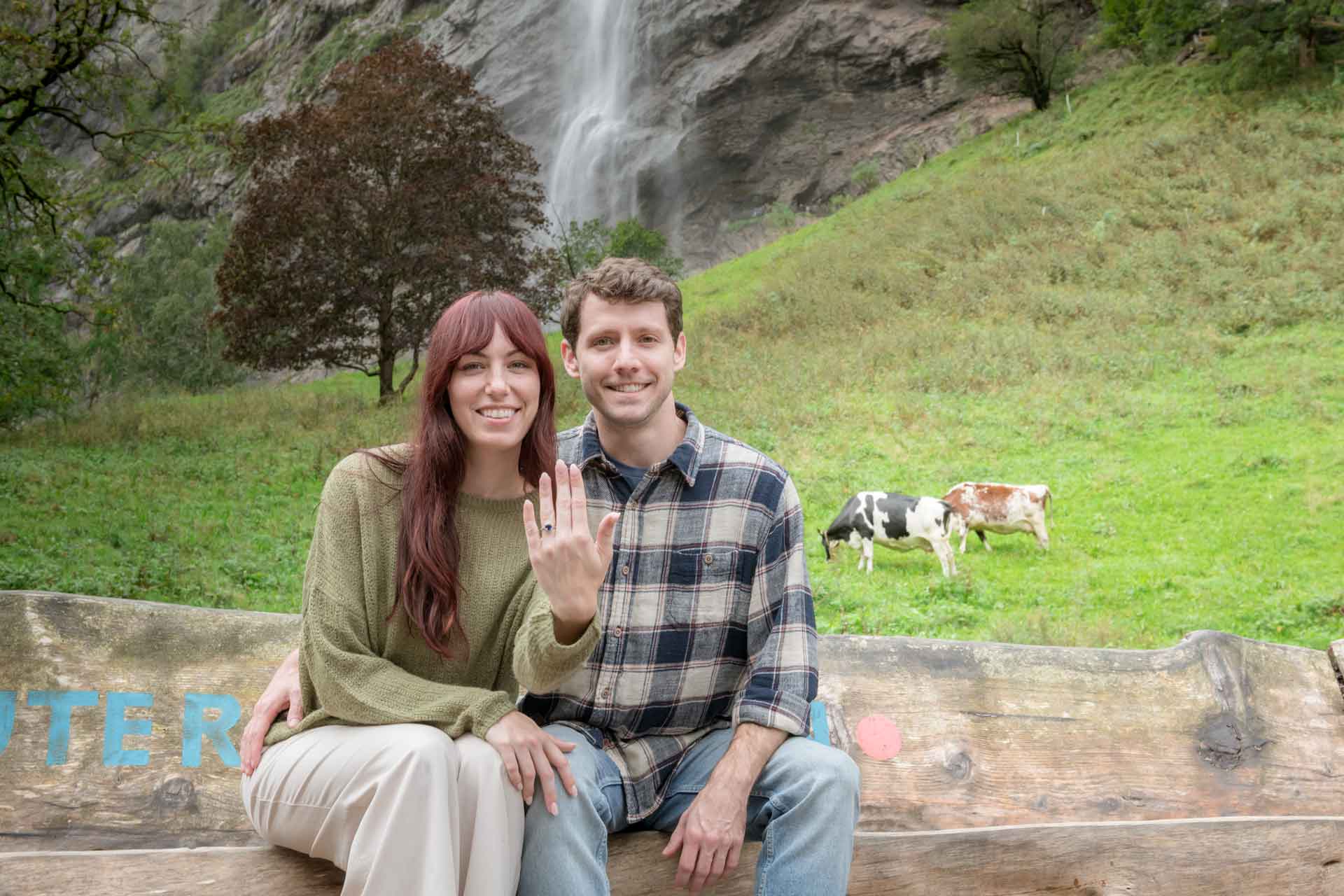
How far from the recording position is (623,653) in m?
2.24

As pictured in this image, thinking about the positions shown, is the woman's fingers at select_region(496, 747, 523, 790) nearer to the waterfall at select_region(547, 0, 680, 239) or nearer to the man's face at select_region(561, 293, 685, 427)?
the man's face at select_region(561, 293, 685, 427)

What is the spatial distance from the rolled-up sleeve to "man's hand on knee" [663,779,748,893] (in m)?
0.17

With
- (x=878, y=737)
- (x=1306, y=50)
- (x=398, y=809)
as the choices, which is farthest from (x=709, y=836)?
(x=1306, y=50)

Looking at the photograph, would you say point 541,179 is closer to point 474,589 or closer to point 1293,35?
point 1293,35

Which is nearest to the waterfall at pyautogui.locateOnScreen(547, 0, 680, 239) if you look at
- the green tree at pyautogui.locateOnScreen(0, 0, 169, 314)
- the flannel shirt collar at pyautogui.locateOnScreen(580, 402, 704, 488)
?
the green tree at pyautogui.locateOnScreen(0, 0, 169, 314)

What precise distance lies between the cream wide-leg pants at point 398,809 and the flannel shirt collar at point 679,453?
67cm

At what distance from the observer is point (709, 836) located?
196 centimetres

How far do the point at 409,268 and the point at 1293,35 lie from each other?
44.5ft

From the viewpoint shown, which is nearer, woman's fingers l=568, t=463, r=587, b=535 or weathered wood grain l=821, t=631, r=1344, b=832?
woman's fingers l=568, t=463, r=587, b=535

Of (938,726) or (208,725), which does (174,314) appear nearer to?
(208,725)

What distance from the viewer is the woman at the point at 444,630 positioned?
176 centimetres

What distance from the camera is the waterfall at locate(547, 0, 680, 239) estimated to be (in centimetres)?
1994

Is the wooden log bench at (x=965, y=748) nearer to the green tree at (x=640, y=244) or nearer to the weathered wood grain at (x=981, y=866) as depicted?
the weathered wood grain at (x=981, y=866)

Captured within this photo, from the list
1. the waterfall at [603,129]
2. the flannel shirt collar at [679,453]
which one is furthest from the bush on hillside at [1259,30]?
the flannel shirt collar at [679,453]
